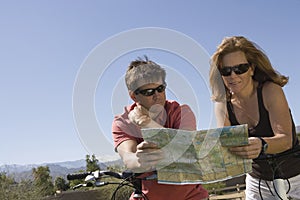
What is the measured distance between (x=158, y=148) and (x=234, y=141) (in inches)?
12.6

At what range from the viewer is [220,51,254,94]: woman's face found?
6.73 feet

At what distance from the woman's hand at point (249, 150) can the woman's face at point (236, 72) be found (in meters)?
0.47

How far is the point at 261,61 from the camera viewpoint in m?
2.18

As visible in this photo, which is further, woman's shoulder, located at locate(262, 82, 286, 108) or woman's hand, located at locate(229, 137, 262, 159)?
woman's shoulder, located at locate(262, 82, 286, 108)

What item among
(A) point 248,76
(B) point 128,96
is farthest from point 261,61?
(B) point 128,96

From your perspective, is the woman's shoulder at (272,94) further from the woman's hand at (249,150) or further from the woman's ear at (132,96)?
the woman's ear at (132,96)

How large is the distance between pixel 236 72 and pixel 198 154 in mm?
648

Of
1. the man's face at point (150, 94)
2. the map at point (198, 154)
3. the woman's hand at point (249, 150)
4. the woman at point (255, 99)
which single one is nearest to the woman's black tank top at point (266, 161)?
the woman at point (255, 99)

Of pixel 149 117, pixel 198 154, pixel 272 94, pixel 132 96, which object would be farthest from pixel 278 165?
pixel 132 96

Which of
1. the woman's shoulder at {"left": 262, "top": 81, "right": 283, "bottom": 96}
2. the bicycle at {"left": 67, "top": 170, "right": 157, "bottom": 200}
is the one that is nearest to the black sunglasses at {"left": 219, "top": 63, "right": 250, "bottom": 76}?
the woman's shoulder at {"left": 262, "top": 81, "right": 283, "bottom": 96}

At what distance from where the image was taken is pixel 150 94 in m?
1.83

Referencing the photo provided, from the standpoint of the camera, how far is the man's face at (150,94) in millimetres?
1828

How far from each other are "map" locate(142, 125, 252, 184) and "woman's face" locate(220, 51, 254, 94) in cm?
53

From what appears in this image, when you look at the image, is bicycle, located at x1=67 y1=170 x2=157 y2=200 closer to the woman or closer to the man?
the man
